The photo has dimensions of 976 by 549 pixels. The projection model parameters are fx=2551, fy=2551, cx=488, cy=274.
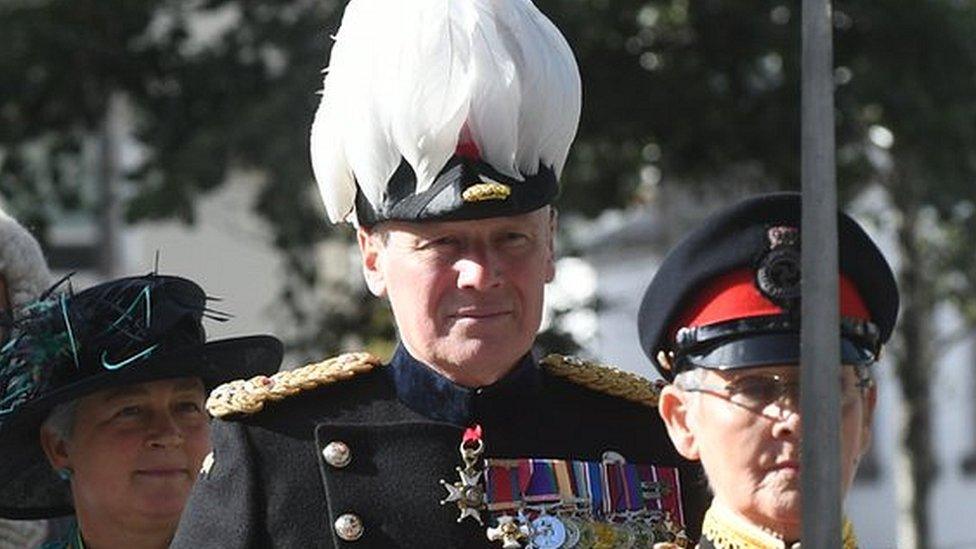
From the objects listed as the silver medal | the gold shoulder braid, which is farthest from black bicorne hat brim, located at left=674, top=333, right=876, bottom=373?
the silver medal

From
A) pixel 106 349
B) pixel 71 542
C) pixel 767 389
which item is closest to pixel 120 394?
pixel 106 349

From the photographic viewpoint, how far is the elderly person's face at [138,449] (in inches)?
189

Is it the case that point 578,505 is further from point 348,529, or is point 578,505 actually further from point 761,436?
point 761,436

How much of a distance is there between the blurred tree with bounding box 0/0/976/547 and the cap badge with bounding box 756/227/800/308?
4.76 m

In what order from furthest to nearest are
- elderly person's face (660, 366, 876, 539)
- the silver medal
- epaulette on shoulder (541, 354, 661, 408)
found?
1. epaulette on shoulder (541, 354, 661, 408)
2. the silver medal
3. elderly person's face (660, 366, 876, 539)

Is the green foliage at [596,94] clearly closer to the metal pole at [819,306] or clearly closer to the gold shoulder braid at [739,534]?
the gold shoulder braid at [739,534]

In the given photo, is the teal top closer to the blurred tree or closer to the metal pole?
the metal pole

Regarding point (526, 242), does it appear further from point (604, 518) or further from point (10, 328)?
point (10, 328)

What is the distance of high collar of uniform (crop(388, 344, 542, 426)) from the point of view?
13.6 feet

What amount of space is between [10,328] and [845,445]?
86.8 inches

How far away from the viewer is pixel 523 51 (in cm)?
415

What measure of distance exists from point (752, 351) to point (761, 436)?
14 cm

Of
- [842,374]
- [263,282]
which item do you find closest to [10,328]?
[842,374]

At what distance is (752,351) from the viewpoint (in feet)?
11.7
